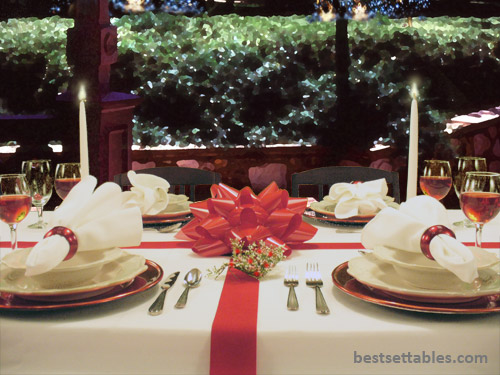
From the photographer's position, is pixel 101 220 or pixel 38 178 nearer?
pixel 101 220

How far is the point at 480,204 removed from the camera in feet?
3.86

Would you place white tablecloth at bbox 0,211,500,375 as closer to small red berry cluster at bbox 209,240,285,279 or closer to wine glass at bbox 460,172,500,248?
small red berry cluster at bbox 209,240,285,279

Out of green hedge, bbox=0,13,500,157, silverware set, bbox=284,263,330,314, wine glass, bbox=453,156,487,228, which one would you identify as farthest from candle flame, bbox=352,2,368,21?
silverware set, bbox=284,263,330,314

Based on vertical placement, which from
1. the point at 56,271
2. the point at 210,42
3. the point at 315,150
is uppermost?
the point at 210,42

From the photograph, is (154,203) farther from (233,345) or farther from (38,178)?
(233,345)

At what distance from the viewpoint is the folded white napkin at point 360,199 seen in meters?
1.60

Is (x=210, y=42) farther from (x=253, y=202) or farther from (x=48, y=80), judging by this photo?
(x=253, y=202)

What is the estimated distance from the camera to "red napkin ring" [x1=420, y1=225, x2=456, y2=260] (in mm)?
922

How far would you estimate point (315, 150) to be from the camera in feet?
14.5

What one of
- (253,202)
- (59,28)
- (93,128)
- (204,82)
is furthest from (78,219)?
(59,28)

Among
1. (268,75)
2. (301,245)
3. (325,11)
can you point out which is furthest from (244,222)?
(325,11)

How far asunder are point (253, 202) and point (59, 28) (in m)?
3.58

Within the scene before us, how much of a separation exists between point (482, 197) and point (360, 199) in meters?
0.47

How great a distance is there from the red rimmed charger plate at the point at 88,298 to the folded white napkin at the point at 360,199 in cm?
69
